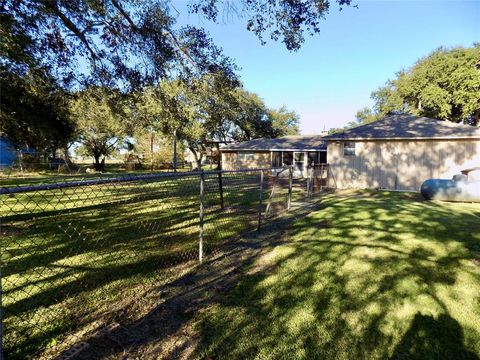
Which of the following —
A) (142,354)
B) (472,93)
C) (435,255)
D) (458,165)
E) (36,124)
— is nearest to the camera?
(142,354)

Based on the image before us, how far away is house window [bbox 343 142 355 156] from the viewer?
1606 centimetres

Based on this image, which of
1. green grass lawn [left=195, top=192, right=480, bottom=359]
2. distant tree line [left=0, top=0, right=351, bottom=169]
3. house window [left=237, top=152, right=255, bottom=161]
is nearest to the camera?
green grass lawn [left=195, top=192, right=480, bottom=359]

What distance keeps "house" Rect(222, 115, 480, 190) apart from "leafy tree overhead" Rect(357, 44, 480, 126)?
13121 millimetres

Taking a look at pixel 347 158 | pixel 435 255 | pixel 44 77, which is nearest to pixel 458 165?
pixel 347 158

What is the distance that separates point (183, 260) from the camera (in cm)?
488

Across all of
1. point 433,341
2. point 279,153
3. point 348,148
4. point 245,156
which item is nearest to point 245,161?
point 245,156

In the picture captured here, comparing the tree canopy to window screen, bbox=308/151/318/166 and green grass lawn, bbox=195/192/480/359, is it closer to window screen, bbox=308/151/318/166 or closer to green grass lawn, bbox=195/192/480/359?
green grass lawn, bbox=195/192/480/359

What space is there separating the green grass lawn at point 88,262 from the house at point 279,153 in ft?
54.5

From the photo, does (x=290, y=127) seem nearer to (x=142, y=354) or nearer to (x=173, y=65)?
(x=173, y=65)

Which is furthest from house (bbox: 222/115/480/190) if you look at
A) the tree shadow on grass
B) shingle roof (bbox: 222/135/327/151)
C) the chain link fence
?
the tree shadow on grass

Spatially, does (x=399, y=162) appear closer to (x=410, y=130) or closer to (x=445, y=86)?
(x=410, y=130)

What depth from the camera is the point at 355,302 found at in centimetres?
345

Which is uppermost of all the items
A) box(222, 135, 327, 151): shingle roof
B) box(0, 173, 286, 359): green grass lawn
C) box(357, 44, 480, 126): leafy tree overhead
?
box(357, 44, 480, 126): leafy tree overhead

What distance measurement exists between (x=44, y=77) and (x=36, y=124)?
6.38 ft
